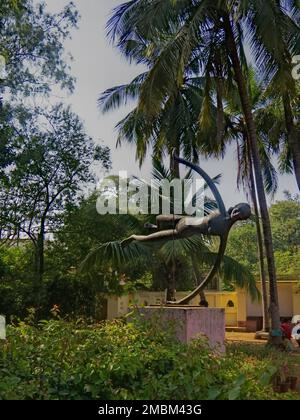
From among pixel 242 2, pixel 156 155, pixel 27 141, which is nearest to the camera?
pixel 242 2

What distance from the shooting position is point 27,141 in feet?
41.7

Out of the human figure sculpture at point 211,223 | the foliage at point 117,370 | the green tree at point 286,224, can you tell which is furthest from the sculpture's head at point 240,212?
the green tree at point 286,224

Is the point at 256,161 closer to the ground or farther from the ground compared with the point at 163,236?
farther from the ground

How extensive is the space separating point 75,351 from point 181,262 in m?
10.3

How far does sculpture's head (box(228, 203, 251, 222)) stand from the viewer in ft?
20.7

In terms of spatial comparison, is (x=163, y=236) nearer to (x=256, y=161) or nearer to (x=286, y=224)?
(x=256, y=161)

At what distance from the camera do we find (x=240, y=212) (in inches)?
249

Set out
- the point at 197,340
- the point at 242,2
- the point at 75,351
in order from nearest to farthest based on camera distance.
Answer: the point at 75,351 < the point at 197,340 < the point at 242,2

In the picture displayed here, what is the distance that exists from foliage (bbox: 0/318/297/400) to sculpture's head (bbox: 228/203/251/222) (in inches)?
94.3

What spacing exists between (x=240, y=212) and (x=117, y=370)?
11.3 ft

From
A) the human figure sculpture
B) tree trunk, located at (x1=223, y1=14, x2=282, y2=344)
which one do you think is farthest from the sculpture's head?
tree trunk, located at (x1=223, y1=14, x2=282, y2=344)

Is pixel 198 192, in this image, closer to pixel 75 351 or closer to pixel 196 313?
pixel 196 313

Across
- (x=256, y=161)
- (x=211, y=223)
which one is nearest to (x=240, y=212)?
(x=211, y=223)

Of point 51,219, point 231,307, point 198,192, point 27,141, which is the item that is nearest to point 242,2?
point 198,192
